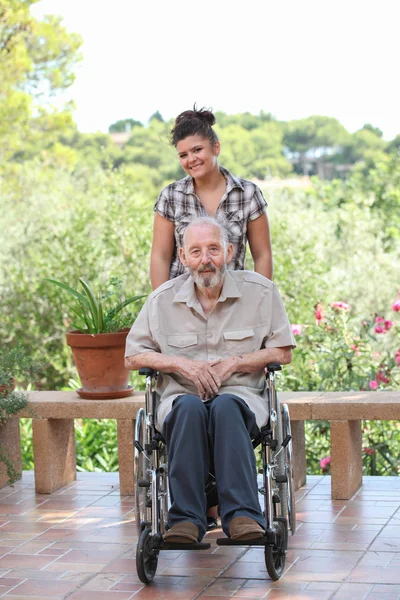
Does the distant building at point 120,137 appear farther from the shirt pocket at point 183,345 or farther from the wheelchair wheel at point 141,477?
the wheelchair wheel at point 141,477

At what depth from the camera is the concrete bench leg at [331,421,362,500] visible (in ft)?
12.6

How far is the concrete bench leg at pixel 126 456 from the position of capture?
4.01 meters

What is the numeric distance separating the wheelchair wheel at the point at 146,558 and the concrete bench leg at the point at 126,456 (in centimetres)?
113

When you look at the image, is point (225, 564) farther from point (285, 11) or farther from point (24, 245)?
point (285, 11)

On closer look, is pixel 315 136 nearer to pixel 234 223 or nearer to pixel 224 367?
pixel 234 223

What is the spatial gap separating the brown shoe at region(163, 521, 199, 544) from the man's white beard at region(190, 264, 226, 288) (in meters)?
0.79

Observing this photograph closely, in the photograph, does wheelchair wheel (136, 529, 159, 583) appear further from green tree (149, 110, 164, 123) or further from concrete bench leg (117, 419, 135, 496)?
green tree (149, 110, 164, 123)

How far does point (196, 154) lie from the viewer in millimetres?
3479

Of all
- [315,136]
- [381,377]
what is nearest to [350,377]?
[381,377]

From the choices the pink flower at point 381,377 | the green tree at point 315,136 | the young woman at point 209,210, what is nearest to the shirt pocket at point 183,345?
the young woman at point 209,210

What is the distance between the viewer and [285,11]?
66.4ft

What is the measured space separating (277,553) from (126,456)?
129 cm

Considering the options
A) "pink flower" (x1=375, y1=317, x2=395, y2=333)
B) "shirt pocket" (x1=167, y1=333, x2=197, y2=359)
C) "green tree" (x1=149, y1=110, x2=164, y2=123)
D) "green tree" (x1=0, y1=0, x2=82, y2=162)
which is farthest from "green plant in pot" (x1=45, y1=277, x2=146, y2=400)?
"green tree" (x1=149, y1=110, x2=164, y2=123)

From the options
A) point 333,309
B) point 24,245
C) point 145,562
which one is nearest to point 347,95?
point 24,245
